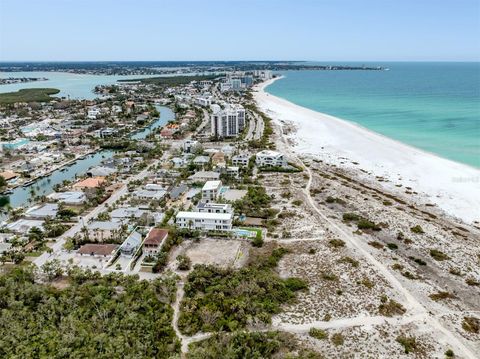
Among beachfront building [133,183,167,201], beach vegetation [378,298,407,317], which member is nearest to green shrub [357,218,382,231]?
beach vegetation [378,298,407,317]

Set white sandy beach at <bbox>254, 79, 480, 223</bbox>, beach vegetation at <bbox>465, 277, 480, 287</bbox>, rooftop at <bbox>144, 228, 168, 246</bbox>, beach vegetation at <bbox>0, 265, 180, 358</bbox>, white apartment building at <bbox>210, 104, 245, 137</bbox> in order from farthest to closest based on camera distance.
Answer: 1. white apartment building at <bbox>210, 104, 245, 137</bbox>
2. white sandy beach at <bbox>254, 79, 480, 223</bbox>
3. rooftop at <bbox>144, 228, 168, 246</bbox>
4. beach vegetation at <bbox>465, 277, 480, 287</bbox>
5. beach vegetation at <bbox>0, 265, 180, 358</bbox>

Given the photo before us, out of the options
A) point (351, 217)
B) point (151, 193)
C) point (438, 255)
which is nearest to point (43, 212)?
point (151, 193)

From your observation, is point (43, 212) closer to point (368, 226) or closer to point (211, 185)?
point (211, 185)

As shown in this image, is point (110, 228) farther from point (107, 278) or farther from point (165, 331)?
point (165, 331)

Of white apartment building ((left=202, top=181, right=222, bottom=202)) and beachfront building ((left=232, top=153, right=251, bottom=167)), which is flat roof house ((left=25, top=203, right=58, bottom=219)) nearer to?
white apartment building ((left=202, top=181, right=222, bottom=202))

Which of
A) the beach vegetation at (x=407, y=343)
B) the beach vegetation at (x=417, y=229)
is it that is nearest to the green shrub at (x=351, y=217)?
the beach vegetation at (x=417, y=229)

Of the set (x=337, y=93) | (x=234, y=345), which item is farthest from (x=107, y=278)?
(x=337, y=93)
